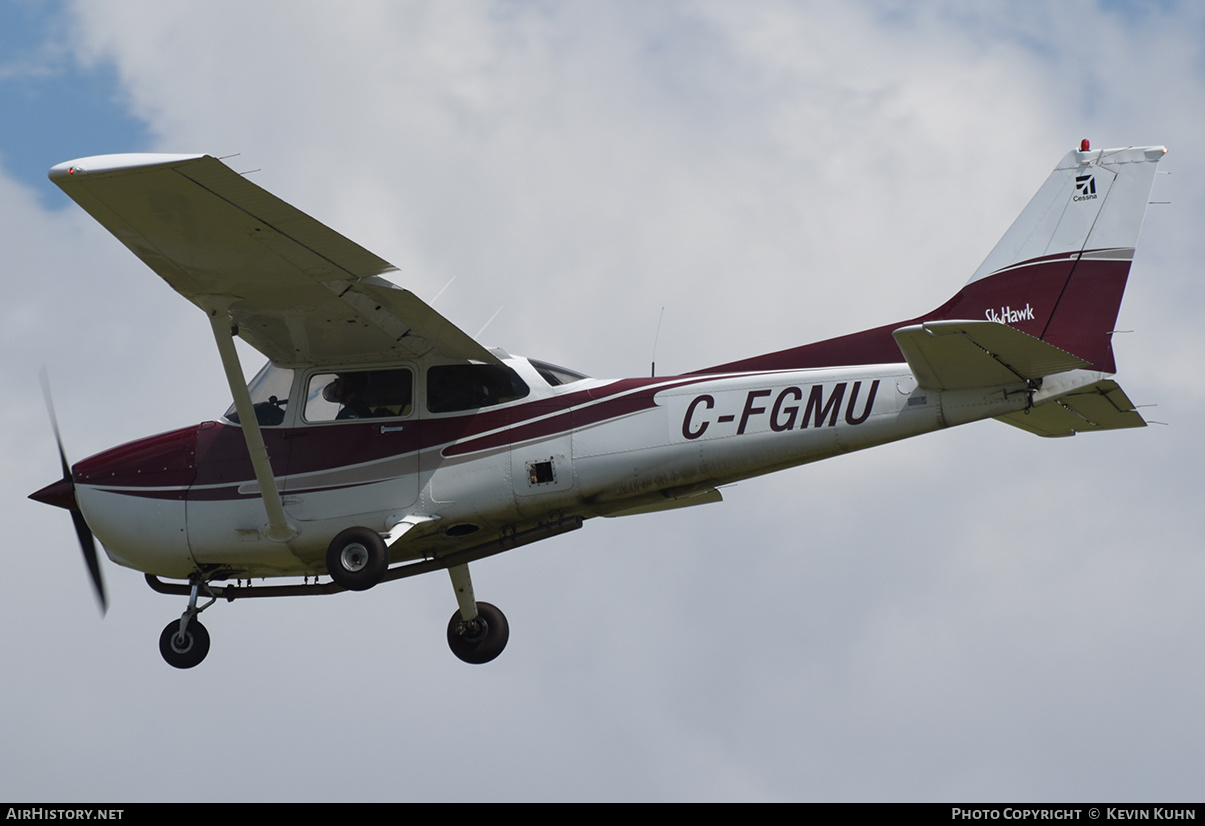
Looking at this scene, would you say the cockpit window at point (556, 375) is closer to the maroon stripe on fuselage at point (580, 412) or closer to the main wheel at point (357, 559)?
the maroon stripe on fuselage at point (580, 412)

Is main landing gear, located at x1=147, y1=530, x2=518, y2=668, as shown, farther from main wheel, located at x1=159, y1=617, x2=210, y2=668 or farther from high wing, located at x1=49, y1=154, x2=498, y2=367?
high wing, located at x1=49, y1=154, x2=498, y2=367

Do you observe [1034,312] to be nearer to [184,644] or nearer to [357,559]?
[357,559]

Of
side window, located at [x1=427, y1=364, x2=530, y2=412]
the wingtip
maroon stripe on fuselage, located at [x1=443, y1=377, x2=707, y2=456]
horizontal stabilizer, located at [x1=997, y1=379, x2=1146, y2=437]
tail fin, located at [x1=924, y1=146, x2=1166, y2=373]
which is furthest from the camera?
side window, located at [x1=427, y1=364, x2=530, y2=412]

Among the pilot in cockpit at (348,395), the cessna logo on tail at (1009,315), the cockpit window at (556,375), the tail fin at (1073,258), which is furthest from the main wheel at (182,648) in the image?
the cessna logo on tail at (1009,315)

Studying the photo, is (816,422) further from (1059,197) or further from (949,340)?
(1059,197)

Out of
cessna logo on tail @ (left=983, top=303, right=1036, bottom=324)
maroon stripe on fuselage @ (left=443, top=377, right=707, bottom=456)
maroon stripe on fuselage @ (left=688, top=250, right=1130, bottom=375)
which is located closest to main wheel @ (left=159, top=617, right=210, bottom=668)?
maroon stripe on fuselage @ (left=443, top=377, right=707, bottom=456)

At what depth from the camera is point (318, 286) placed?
13.1 meters

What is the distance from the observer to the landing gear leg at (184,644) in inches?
569

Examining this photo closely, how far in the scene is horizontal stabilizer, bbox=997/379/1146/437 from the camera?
12883 millimetres

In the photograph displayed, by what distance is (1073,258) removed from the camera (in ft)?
43.7

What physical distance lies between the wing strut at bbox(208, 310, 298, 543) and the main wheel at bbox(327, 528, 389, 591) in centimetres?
70

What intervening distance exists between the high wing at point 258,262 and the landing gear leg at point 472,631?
9.92ft

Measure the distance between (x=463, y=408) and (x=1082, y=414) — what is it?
17.8ft

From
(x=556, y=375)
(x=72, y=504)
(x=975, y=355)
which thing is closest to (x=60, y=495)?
(x=72, y=504)
